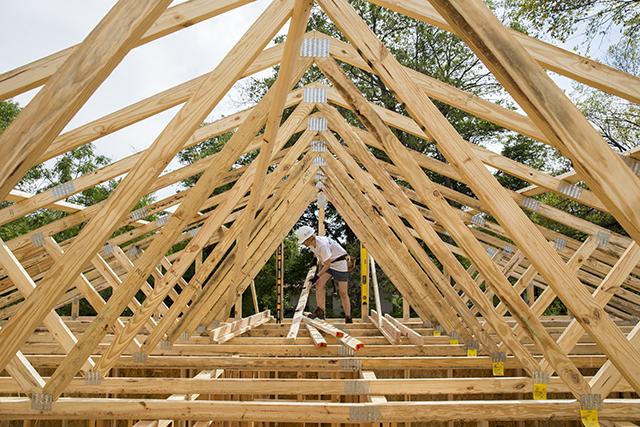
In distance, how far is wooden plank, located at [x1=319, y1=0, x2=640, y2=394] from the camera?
2777 mm

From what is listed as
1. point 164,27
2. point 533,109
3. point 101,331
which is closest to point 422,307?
point 101,331

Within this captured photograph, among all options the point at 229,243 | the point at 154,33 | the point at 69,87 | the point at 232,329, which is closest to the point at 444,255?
the point at 229,243

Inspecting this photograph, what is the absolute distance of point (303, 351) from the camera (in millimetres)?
6129

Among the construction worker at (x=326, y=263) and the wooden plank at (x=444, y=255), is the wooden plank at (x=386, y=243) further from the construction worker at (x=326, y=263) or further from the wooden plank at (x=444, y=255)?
the wooden plank at (x=444, y=255)

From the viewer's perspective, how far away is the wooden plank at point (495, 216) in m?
2.78

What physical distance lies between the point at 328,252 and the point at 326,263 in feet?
0.56

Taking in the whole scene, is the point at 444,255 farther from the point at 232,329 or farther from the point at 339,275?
the point at 339,275

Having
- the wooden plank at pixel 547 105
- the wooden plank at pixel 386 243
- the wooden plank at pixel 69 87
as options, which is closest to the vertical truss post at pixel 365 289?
the wooden plank at pixel 386 243

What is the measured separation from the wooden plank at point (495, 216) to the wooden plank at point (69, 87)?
5.79 feet

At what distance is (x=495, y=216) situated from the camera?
2.90 m

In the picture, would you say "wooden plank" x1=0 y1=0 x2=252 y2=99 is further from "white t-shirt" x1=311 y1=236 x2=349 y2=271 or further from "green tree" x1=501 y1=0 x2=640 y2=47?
"green tree" x1=501 y1=0 x2=640 y2=47

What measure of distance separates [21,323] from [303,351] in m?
3.68

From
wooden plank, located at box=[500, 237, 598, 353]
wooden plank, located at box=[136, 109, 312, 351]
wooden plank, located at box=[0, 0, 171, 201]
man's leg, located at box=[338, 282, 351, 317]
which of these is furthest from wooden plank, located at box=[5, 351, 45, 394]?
man's leg, located at box=[338, 282, 351, 317]

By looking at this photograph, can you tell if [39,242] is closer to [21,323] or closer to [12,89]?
[12,89]
